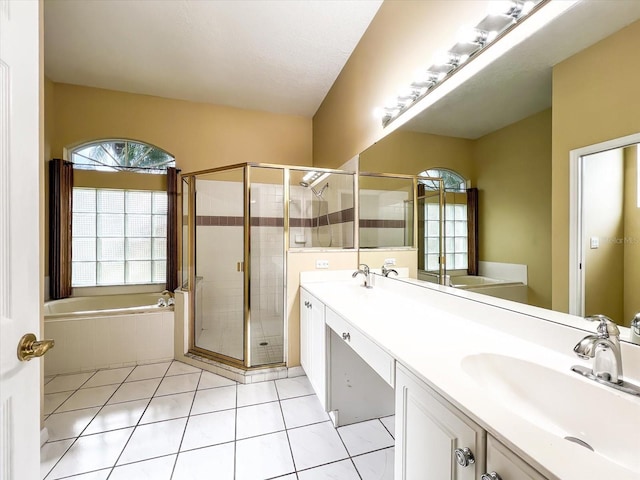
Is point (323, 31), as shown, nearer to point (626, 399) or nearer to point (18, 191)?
point (18, 191)

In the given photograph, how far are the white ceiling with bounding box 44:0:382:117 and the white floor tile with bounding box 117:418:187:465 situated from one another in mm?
2959

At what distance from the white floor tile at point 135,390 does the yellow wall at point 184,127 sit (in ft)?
7.86

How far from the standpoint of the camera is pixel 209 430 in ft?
5.50

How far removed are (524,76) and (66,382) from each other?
3579 millimetres

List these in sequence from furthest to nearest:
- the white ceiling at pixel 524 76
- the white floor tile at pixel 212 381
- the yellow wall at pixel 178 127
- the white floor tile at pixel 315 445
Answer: the yellow wall at pixel 178 127, the white floor tile at pixel 212 381, the white floor tile at pixel 315 445, the white ceiling at pixel 524 76

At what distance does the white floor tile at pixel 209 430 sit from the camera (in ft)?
5.17

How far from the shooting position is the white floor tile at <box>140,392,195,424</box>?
5.89 ft

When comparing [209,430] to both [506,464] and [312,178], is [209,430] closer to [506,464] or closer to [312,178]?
[506,464]

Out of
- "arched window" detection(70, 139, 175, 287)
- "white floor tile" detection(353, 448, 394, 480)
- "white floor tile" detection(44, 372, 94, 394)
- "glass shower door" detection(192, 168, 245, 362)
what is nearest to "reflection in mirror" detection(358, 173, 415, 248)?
"glass shower door" detection(192, 168, 245, 362)

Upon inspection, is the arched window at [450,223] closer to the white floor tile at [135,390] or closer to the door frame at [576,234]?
the door frame at [576,234]

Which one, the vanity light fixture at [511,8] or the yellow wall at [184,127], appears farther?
the yellow wall at [184,127]

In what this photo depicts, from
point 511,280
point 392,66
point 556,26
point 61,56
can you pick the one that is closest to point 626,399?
point 511,280

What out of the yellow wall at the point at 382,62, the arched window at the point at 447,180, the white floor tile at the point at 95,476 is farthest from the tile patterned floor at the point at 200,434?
the yellow wall at the point at 382,62

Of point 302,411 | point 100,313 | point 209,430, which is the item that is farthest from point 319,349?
point 100,313
